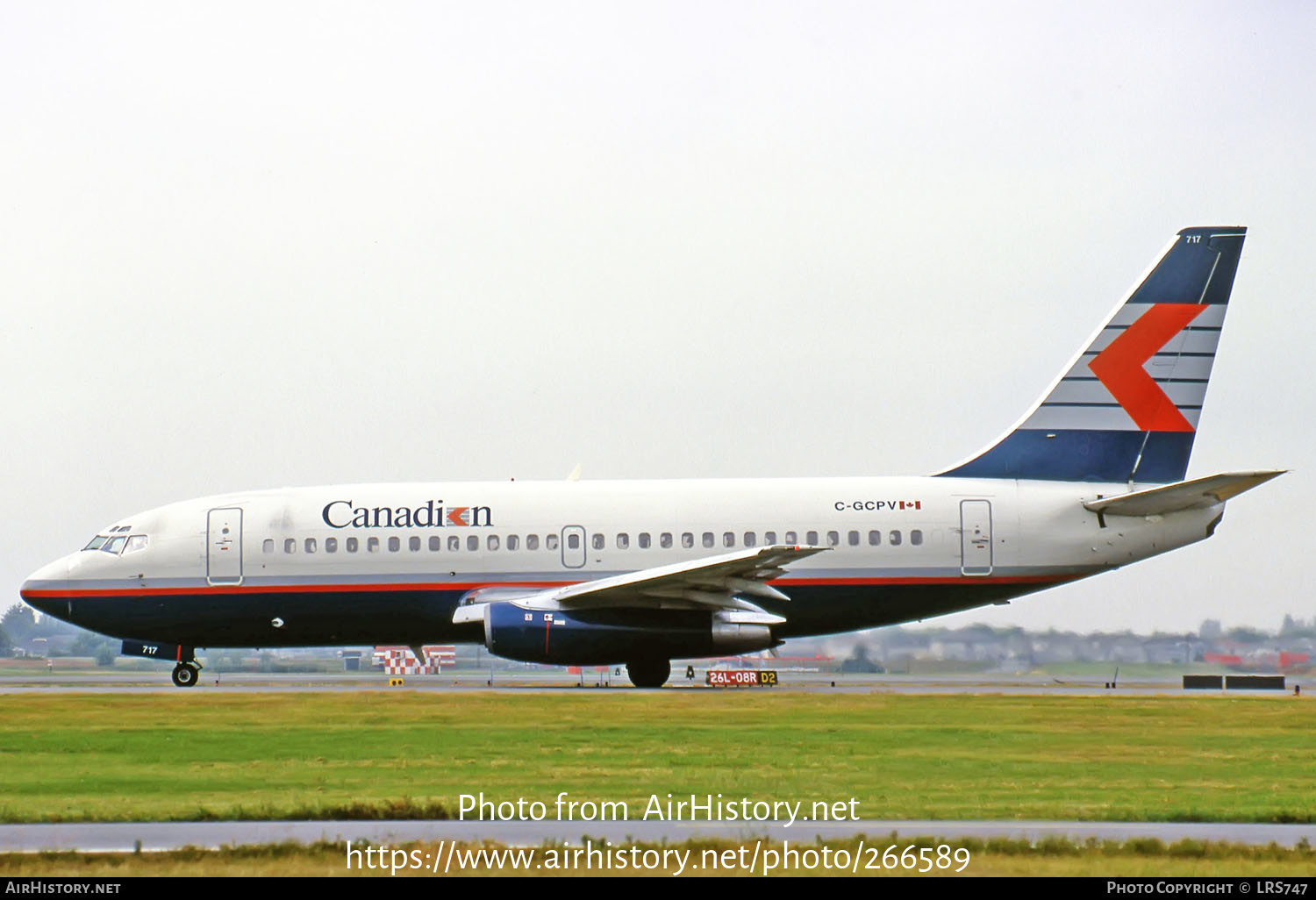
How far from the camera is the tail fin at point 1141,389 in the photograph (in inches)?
1287

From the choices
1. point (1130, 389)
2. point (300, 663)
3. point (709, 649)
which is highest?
point (1130, 389)

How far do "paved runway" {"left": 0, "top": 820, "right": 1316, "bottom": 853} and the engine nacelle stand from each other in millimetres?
16631

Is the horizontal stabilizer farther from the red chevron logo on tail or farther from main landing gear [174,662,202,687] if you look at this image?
main landing gear [174,662,202,687]

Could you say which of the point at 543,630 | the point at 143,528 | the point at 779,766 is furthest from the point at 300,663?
the point at 779,766

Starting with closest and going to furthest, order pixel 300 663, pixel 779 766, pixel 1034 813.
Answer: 1. pixel 1034 813
2. pixel 779 766
3. pixel 300 663

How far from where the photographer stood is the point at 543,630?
3005 centimetres

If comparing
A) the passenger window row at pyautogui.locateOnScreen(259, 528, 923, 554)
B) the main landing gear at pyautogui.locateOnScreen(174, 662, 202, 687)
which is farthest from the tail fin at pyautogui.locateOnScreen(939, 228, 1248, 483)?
the main landing gear at pyautogui.locateOnScreen(174, 662, 202, 687)

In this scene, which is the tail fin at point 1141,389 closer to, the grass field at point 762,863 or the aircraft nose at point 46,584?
the aircraft nose at point 46,584

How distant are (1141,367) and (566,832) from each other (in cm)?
2341

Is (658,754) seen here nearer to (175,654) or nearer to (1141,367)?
(1141,367)

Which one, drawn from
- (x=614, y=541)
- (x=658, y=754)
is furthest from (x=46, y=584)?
(x=658, y=754)
